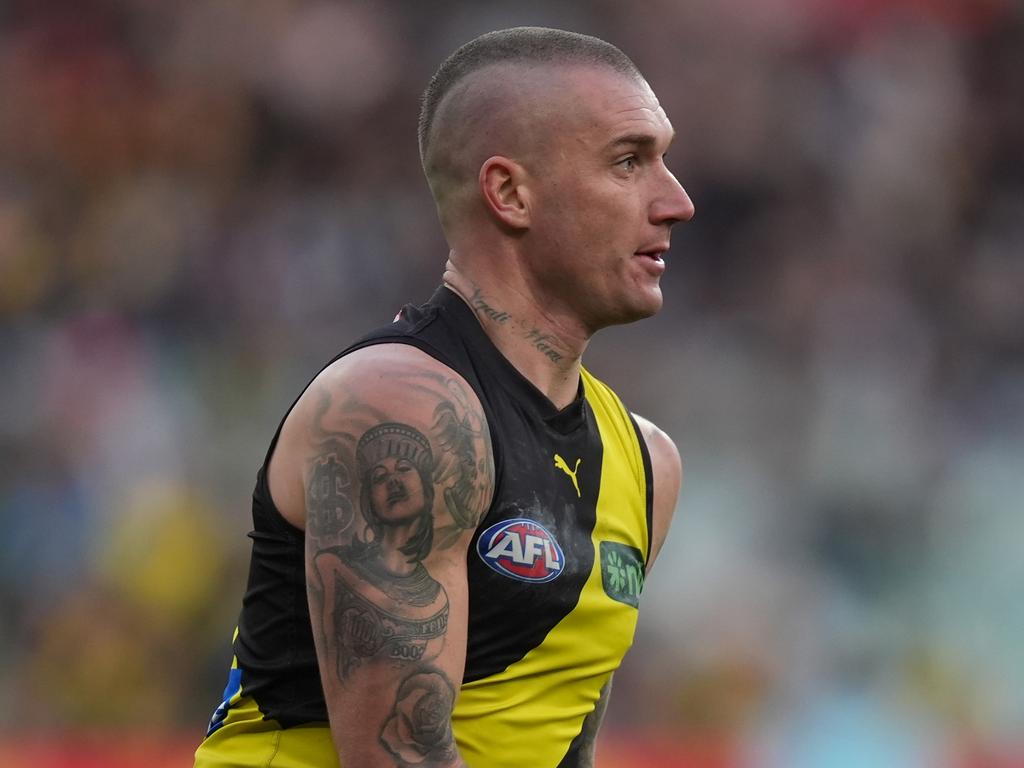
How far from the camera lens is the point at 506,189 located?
137 inches

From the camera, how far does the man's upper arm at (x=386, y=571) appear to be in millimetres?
2986

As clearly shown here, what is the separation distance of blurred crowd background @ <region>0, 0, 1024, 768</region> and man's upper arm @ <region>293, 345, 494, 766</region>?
462 centimetres

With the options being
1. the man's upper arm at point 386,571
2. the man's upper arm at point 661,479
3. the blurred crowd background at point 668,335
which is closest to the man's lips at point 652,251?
the man's upper arm at point 661,479

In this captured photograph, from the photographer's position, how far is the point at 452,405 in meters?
3.11

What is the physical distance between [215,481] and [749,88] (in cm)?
442

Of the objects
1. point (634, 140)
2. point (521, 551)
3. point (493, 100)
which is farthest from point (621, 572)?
point (493, 100)

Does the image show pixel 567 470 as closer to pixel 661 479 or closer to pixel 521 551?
pixel 521 551

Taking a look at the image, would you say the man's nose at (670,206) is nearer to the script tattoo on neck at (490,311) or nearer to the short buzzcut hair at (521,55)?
the short buzzcut hair at (521,55)

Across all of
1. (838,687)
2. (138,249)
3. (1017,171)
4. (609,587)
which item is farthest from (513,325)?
(1017,171)

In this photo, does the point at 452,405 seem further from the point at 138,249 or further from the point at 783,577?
the point at 138,249

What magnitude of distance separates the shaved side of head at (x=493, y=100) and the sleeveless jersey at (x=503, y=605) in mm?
277

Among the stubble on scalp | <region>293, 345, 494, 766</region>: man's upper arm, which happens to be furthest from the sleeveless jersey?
the stubble on scalp

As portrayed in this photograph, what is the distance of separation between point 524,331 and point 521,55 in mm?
626

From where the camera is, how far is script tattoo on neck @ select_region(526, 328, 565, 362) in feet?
11.5
